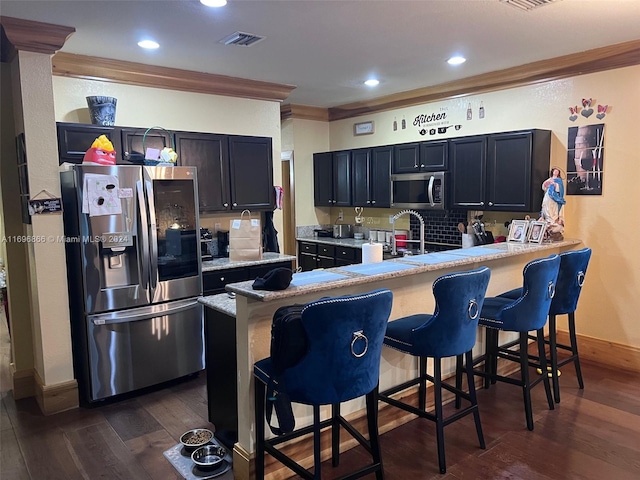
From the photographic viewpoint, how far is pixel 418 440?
118 inches

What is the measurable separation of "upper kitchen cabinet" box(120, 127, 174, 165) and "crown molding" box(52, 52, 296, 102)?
20.8 inches

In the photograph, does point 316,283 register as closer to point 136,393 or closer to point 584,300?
point 136,393

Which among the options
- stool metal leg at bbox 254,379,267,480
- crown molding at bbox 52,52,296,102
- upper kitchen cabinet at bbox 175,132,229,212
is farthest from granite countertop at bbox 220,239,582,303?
crown molding at bbox 52,52,296,102

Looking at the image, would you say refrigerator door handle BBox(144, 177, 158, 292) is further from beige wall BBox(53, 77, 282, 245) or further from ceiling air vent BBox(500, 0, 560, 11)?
ceiling air vent BBox(500, 0, 560, 11)

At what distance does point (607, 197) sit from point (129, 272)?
4047 millimetres

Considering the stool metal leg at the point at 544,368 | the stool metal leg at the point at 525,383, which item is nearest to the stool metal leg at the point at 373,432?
the stool metal leg at the point at 525,383

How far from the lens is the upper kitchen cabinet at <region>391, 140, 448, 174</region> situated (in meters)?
5.09

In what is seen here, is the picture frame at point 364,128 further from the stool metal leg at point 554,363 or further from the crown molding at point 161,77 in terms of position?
the stool metal leg at point 554,363

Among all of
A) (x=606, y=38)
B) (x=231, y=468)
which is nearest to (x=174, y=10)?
(x=231, y=468)

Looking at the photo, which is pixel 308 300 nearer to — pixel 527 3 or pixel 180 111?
pixel 527 3

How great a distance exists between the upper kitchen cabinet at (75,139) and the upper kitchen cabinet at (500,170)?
3363mm

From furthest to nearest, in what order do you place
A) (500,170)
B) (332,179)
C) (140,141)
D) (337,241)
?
(332,179), (337,241), (500,170), (140,141)

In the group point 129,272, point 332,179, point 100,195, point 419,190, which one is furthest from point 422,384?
point 332,179

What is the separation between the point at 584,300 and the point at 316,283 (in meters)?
3.14
